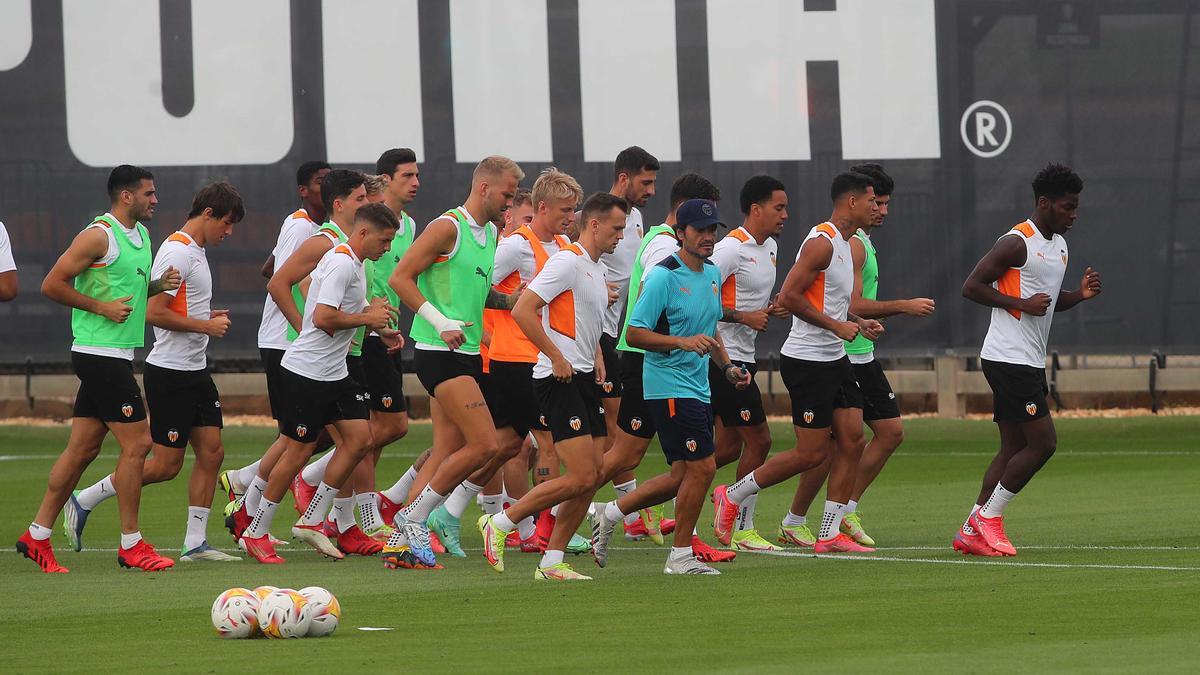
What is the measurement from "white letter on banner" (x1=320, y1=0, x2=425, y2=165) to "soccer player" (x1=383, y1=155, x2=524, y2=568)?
9.38 meters

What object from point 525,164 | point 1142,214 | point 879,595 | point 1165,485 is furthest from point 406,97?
point 879,595

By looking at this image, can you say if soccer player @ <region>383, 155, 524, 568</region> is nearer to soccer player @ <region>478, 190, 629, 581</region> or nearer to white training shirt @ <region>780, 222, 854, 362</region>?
soccer player @ <region>478, 190, 629, 581</region>

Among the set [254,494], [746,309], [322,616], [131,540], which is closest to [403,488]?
[254,494]

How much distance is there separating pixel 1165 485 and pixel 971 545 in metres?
5.14

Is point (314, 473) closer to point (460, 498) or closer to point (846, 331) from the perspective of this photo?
point (460, 498)

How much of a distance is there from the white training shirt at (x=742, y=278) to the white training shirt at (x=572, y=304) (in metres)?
1.68

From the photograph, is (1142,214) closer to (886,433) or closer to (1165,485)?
(1165,485)

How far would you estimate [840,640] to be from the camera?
7.91 m

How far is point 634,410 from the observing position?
11.4 metres

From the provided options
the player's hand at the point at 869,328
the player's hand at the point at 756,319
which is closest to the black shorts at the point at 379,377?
the player's hand at the point at 756,319

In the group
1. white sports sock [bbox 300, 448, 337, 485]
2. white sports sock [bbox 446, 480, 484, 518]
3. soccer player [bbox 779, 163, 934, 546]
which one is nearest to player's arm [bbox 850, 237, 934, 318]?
soccer player [bbox 779, 163, 934, 546]

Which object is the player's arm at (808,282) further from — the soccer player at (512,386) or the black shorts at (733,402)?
the soccer player at (512,386)

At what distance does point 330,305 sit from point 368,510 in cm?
208

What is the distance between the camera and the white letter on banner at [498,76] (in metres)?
21.3
